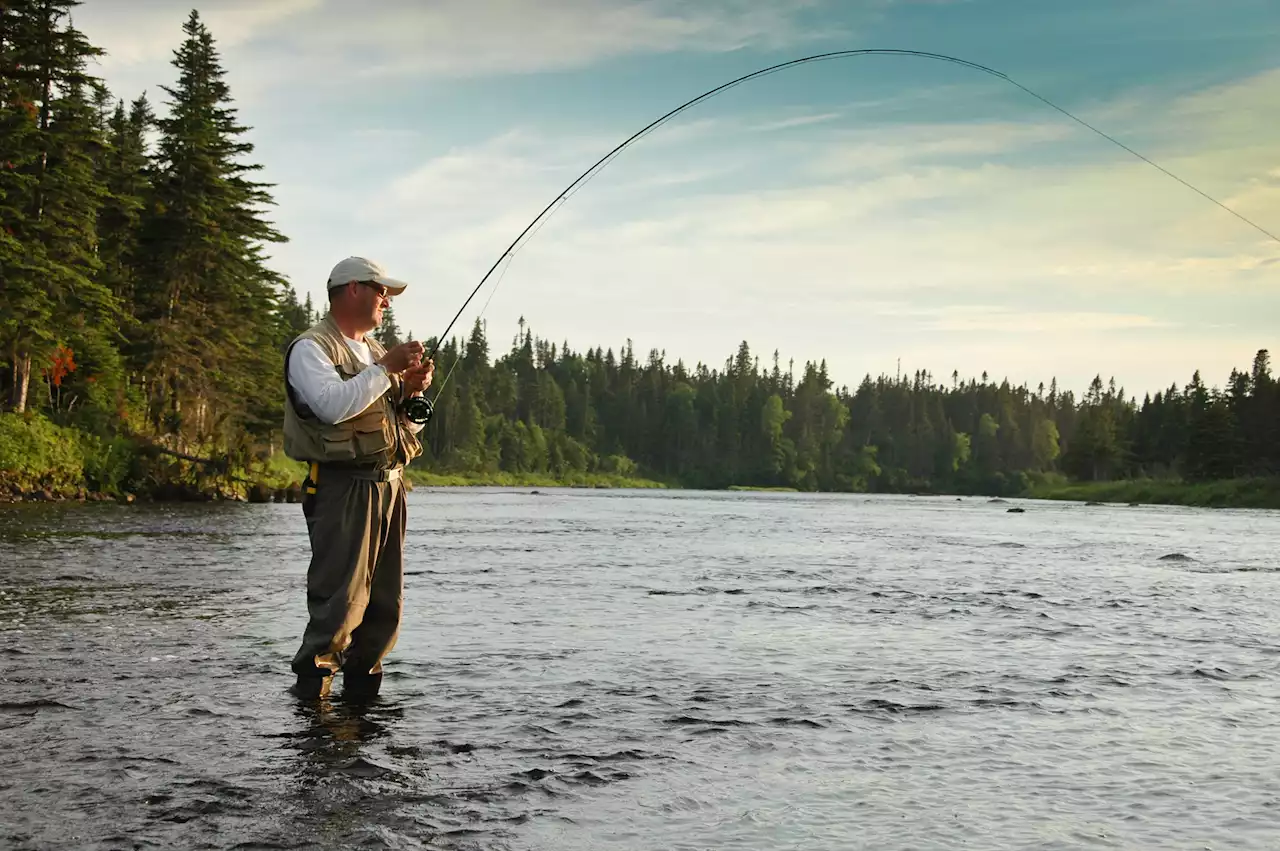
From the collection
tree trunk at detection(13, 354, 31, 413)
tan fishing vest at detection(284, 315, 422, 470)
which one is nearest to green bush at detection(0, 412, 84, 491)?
tree trunk at detection(13, 354, 31, 413)

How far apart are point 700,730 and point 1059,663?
12.3 feet

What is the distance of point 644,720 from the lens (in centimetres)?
593

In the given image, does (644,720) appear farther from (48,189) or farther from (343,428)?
(48,189)

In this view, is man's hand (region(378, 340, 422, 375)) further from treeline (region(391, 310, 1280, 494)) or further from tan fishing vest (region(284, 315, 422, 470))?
treeline (region(391, 310, 1280, 494))

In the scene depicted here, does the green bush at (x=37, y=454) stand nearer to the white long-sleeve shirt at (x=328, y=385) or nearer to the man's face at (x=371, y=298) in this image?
the man's face at (x=371, y=298)

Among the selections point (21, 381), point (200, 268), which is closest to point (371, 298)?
point (21, 381)

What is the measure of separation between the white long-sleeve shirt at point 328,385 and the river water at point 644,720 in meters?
1.58

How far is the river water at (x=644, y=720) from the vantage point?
4.09m

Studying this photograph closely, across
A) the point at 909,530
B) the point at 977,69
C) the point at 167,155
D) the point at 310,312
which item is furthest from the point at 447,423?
the point at 977,69

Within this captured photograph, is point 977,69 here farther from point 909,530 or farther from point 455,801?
point 909,530

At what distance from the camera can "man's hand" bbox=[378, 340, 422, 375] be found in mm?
5953

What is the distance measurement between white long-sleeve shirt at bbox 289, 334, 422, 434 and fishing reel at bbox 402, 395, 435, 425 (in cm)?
28

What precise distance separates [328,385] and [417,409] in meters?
0.58

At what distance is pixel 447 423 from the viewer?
4889 inches
